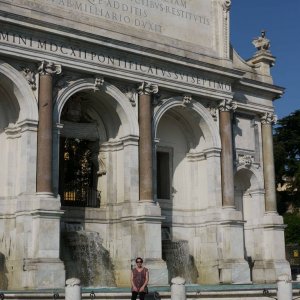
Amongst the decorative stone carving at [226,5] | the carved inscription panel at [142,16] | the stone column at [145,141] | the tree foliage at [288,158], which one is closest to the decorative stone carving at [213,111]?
the carved inscription panel at [142,16]

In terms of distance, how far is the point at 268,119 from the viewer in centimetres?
3272

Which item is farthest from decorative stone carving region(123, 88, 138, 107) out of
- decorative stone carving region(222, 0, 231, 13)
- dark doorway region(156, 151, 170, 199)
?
Result: decorative stone carving region(222, 0, 231, 13)

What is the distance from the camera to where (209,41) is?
30.6 meters

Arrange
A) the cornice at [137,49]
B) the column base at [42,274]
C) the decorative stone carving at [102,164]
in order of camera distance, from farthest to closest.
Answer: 1. the decorative stone carving at [102,164]
2. the cornice at [137,49]
3. the column base at [42,274]

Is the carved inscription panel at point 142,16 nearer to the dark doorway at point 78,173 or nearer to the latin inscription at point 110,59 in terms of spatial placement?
the latin inscription at point 110,59

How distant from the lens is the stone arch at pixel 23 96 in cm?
2352

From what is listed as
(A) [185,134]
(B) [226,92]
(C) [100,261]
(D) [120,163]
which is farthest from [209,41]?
(C) [100,261]

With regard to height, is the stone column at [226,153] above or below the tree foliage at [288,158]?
below

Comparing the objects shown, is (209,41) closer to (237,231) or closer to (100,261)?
(237,231)

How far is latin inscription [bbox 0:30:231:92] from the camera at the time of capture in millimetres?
23609

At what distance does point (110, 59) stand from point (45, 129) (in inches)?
173

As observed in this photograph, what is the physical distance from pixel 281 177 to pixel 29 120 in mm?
37017

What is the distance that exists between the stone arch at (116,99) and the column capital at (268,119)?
8.87 metres

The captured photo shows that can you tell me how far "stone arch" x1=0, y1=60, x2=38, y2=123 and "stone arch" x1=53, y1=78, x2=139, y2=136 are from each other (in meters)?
1.27
